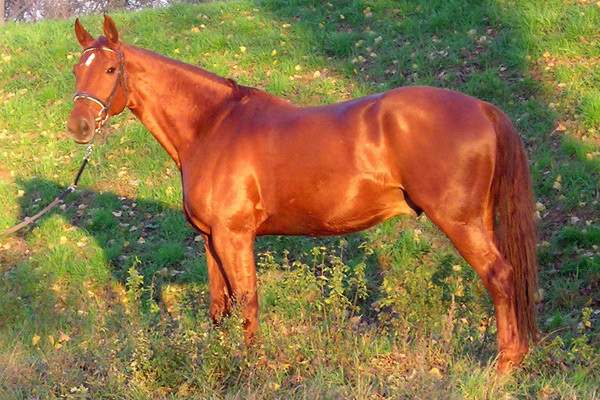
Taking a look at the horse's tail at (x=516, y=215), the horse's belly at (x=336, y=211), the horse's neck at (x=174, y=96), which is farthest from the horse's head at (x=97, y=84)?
the horse's tail at (x=516, y=215)

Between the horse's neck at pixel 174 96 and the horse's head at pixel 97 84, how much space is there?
16cm

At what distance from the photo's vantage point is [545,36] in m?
9.86

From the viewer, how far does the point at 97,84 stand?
507cm

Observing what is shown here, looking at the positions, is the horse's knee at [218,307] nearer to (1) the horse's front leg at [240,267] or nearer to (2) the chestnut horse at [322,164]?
(2) the chestnut horse at [322,164]

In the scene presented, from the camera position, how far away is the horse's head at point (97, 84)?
5000 millimetres

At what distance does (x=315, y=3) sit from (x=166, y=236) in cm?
628

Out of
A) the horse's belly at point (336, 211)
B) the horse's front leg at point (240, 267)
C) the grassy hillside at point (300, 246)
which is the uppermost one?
the horse's belly at point (336, 211)

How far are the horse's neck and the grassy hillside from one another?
1.15 metres

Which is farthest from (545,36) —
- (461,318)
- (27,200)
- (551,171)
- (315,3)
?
(27,200)

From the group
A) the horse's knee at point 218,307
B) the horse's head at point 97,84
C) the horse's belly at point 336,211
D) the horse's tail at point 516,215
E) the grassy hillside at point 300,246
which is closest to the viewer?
the grassy hillside at point 300,246

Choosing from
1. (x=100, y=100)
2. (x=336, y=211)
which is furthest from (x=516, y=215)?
(x=100, y=100)

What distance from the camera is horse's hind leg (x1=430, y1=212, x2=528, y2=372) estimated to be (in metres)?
4.60

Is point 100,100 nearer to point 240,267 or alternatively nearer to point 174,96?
point 174,96

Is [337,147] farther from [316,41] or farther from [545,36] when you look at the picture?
[316,41]
